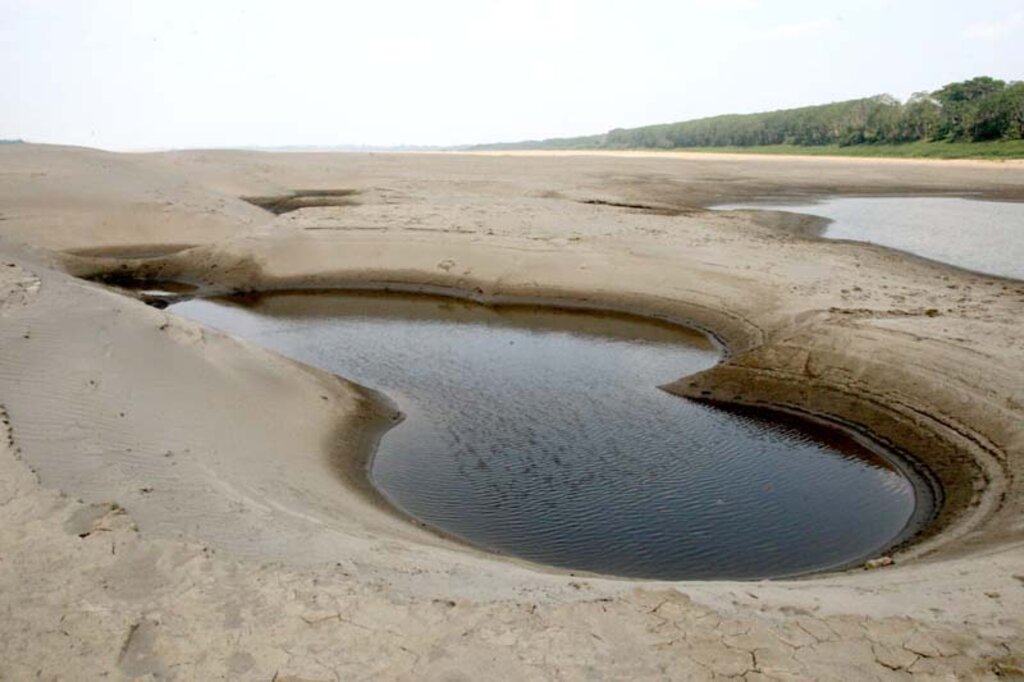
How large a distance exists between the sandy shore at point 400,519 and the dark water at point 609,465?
762 mm

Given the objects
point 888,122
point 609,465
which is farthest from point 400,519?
point 888,122

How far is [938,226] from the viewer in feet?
92.2

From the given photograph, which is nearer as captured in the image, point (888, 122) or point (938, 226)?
point (938, 226)

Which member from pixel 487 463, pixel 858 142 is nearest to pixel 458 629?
pixel 487 463

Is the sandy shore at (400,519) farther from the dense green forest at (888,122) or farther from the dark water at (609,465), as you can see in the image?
the dense green forest at (888,122)

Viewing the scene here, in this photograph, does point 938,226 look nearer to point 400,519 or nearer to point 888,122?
point 400,519

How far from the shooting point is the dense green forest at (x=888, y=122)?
195 feet

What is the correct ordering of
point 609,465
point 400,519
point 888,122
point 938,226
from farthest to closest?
1. point 888,122
2. point 938,226
3. point 609,465
4. point 400,519

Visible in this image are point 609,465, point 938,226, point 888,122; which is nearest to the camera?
point 609,465

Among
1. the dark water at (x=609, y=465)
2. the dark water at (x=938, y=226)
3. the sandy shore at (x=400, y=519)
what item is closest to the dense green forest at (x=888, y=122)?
the dark water at (x=938, y=226)

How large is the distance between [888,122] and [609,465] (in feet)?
250

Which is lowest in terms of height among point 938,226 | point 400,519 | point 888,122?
point 400,519

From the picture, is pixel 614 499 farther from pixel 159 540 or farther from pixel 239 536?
pixel 159 540

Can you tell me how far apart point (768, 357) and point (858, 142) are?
75.5 meters
